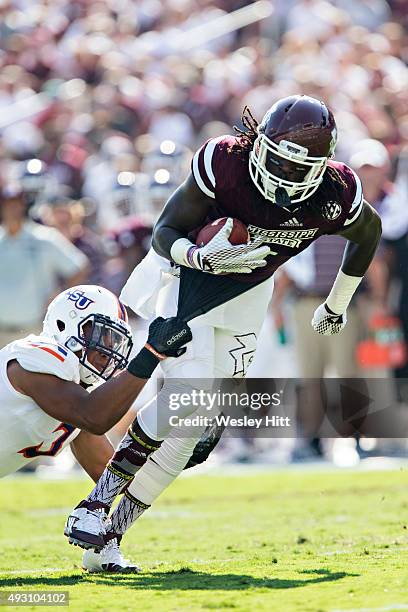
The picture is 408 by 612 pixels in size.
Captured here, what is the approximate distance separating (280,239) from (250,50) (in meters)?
8.27

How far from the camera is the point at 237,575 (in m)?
5.02

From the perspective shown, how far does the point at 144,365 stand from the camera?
4.84 m

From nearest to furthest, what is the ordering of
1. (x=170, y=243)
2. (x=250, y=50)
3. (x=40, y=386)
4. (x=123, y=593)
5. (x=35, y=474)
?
(x=123, y=593) → (x=40, y=386) → (x=170, y=243) → (x=35, y=474) → (x=250, y=50)

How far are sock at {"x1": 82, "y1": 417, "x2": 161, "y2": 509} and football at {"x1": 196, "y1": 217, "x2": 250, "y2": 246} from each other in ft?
2.87

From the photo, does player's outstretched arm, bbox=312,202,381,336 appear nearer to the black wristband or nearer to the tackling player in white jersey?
the tackling player in white jersey

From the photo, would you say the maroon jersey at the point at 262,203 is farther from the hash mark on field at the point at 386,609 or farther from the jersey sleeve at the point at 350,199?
the hash mark on field at the point at 386,609

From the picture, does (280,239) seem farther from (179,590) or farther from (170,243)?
(179,590)

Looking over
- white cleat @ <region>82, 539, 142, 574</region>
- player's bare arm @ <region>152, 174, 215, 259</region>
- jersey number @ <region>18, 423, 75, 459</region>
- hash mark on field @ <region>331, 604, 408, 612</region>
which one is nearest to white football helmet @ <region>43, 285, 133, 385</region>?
jersey number @ <region>18, 423, 75, 459</region>

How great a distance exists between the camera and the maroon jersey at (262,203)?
17.4 feet

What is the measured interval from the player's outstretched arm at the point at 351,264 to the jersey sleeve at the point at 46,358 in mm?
1415

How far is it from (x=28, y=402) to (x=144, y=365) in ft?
1.89

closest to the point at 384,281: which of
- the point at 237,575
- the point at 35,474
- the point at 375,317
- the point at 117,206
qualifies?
the point at 375,317

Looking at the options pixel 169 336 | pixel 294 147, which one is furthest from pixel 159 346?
pixel 294 147

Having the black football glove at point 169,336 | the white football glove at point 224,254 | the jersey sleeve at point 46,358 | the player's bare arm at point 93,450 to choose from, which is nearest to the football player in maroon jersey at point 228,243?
the white football glove at point 224,254
